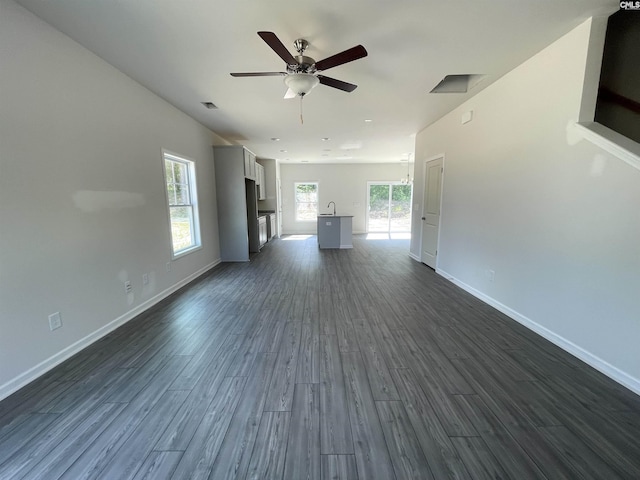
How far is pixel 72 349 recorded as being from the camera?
2.24m

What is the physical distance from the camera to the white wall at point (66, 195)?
180 cm

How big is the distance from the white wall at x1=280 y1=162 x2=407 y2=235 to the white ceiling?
19.1ft

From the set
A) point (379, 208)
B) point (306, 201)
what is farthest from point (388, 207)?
point (306, 201)

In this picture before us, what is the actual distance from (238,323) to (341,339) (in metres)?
1.17

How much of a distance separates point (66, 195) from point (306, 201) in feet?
25.9

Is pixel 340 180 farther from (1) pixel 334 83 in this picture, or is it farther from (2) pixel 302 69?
(2) pixel 302 69

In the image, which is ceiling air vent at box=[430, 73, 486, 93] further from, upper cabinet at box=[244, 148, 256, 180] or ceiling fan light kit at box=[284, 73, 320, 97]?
upper cabinet at box=[244, 148, 256, 180]

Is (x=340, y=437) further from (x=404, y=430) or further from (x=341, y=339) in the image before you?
(x=341, y=339)

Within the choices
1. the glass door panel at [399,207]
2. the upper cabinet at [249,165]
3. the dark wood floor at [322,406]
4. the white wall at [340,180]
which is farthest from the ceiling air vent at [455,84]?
the glass door panel at [399,207]

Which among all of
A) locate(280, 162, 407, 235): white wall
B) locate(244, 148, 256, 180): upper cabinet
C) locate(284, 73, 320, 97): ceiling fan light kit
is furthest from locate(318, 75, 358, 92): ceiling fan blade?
locate(280, 162, 407, 235): white wall

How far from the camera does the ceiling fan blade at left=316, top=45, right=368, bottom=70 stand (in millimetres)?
1914

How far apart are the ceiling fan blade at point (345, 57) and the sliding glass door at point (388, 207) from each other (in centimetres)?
779

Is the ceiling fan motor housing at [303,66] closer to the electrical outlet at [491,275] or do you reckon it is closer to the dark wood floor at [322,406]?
the dark wood floor at [322,406]

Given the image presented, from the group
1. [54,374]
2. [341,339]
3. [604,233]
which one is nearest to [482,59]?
[604,233]
